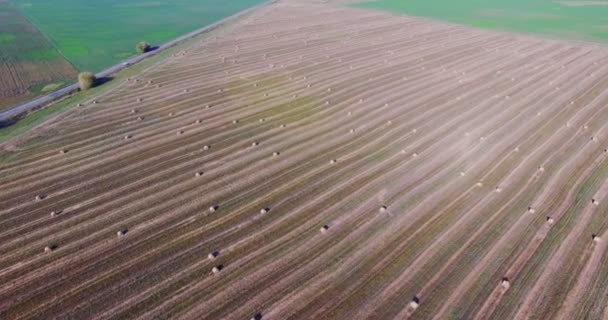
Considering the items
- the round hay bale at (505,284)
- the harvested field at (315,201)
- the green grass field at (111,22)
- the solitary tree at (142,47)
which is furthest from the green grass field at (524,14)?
the round hay bale at (505,284)

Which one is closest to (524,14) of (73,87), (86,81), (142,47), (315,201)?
(142,47)

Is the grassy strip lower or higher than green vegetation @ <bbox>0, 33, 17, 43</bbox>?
lower

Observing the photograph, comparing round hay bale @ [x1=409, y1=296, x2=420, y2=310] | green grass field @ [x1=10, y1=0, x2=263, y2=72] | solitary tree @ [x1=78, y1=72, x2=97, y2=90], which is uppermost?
green grass field @ [x1=10, y1=0, x2=263, y2=72]

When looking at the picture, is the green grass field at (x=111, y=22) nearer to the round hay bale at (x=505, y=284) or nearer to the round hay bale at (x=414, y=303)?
the round hay bale at (x=414, y=303)

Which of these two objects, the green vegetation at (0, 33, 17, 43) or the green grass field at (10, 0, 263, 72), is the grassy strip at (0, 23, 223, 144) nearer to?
the green grass field at (10, 0, 263, 72)

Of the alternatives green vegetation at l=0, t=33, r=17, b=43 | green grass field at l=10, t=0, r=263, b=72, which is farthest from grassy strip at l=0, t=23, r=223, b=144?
green vegetation at l=0, t=33, r=17, b=43

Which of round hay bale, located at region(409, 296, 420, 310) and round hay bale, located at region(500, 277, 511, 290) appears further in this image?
round hay bale, located at region(500, 277, 511, 290)
